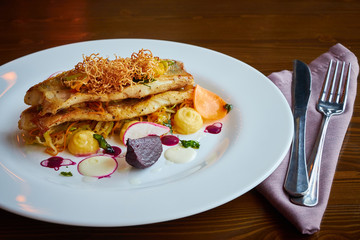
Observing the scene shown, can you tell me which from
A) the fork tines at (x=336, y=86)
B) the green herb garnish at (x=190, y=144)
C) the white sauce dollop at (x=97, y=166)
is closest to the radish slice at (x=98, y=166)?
the white sauce dollop at (x=97, y=166)

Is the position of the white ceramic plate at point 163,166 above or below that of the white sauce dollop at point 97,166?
above

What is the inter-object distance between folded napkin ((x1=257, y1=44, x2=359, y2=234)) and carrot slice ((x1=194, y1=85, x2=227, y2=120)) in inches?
30.7

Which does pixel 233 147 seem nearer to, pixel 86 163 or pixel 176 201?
pixel 176 201

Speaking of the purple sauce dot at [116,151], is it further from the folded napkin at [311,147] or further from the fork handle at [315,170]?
the fork handle at [315,170]

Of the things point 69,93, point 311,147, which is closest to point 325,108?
point 311,147

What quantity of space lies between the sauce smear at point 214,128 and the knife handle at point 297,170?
0.72 metres

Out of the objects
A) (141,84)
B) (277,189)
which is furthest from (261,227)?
(141,84)

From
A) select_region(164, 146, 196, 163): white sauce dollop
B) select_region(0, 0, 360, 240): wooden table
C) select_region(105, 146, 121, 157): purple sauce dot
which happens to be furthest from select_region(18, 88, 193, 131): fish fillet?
select_region(0, 0, 360, 240): wooden table

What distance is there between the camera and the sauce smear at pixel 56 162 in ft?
10.4

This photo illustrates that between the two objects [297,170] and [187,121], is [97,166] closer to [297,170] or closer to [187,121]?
[187,121]

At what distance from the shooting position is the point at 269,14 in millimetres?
6535

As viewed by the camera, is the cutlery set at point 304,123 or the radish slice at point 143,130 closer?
the cutlery set at point 304,123

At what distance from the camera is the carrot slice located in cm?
378

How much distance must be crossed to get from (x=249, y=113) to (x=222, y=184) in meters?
1.14
